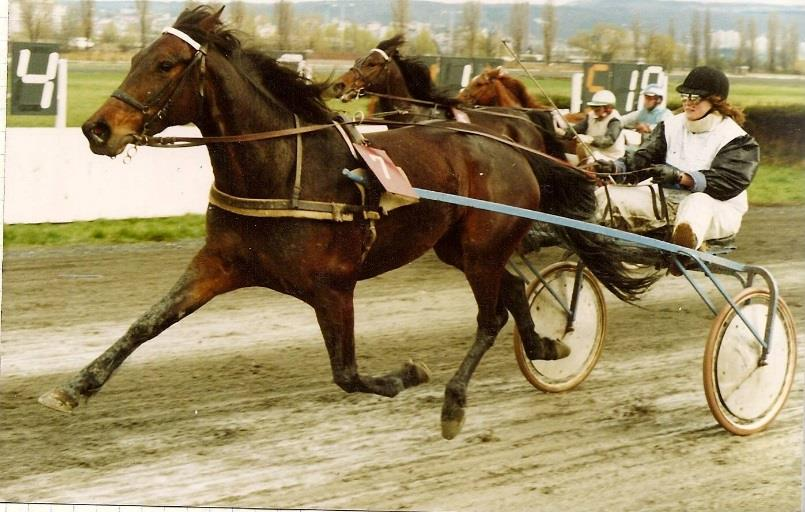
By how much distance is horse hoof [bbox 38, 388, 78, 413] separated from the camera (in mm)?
3562

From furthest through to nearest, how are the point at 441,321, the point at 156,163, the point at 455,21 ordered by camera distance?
the point at 156,163, the point at 441,321, the point at 455,21

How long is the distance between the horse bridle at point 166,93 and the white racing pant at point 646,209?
6.37 ft

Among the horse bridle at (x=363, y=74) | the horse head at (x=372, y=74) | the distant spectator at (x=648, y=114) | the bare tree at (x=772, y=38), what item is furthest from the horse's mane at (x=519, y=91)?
the bare tree at (x=772, y=38)

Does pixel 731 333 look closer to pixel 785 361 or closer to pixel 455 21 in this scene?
pixel 785 361

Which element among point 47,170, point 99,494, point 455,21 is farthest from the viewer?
point 455,21

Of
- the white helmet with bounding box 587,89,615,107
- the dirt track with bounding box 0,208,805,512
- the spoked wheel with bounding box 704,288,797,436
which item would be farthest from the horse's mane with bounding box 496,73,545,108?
the spoked wheel with bounding box 704,288,797,436

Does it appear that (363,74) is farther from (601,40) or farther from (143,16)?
(143,16)

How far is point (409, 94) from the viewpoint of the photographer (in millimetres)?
6613

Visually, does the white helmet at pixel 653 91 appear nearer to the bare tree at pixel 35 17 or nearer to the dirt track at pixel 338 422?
the dirt track at pixel 338 422

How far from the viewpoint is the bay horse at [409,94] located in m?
6.22

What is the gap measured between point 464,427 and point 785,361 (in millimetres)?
1418

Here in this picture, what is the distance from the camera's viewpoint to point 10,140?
4082mm

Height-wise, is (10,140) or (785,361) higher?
(10,140)

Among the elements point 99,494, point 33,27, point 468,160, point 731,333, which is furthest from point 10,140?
point 731,333
